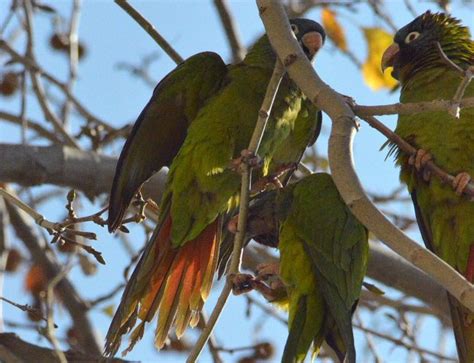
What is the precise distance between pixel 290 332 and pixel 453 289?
2.38ft

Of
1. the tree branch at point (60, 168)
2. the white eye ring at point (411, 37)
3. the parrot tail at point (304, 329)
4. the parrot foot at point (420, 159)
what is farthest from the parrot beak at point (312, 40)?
the parrot tail at point (304, 329)

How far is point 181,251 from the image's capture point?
2.73 m

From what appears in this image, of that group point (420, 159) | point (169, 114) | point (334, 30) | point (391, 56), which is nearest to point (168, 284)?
point (169, 114)

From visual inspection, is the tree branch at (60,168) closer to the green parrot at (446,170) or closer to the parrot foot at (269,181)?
the parrot foot at (269,181)

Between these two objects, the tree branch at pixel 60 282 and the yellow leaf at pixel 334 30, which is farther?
the yellow leaf at pixel 334 30

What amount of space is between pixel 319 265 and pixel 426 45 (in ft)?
4.56

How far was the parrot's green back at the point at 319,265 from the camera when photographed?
244cm

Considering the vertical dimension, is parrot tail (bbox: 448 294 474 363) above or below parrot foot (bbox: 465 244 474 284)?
below

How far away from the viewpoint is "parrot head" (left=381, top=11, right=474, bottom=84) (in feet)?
11.5

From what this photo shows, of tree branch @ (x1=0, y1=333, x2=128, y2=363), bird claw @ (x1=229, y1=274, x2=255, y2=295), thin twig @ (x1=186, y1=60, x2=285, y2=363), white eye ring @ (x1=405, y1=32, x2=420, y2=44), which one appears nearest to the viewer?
thin twig @ (x1=186, y1=60, x2=285, y2=363)

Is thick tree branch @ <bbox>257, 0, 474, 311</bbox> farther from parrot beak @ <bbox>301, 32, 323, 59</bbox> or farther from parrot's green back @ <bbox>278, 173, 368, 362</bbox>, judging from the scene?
parrot beak @ <bbox>301, 32, 323, 59</bbox>

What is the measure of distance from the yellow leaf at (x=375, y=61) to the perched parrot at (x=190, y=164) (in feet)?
3.59

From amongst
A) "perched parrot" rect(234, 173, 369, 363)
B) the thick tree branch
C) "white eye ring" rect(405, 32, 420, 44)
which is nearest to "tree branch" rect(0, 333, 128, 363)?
"perched parrot" rect(234, 173, 369, 363)

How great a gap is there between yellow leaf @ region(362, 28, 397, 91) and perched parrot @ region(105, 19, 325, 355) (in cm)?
110
